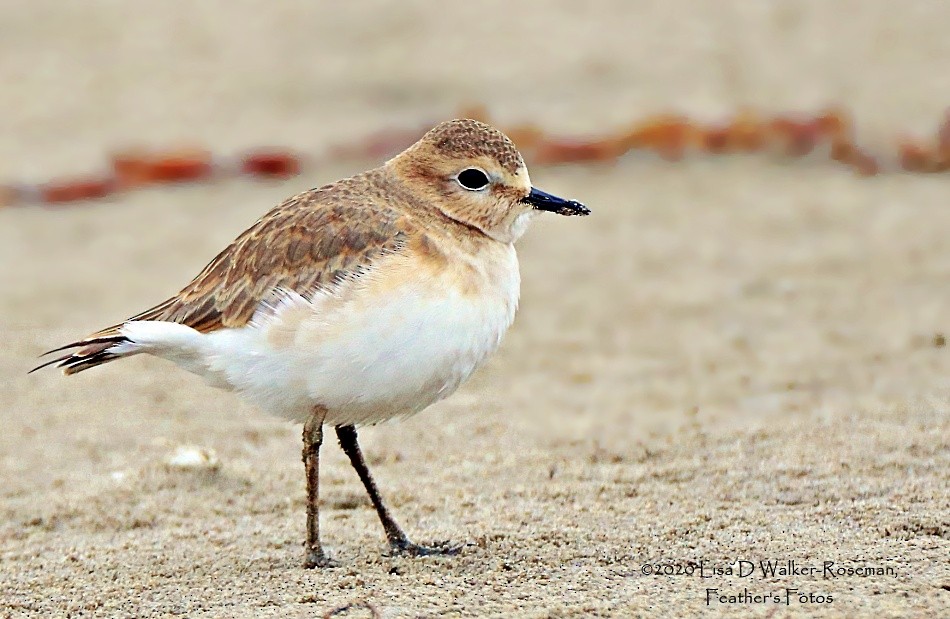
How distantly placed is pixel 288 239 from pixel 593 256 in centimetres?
472

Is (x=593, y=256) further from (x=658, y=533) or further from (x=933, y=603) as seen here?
(x=933, y=603)

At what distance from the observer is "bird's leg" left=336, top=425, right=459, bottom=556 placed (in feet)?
15.5

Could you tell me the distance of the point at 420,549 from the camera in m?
4.73

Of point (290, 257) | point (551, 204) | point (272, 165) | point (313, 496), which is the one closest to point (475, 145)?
point (551, 204)

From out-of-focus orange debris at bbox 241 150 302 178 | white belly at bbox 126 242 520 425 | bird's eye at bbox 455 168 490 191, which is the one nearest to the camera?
white belly at bbox 126 242 520 425

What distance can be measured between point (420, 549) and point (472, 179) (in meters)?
1.41

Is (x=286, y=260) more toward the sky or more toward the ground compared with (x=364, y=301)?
more toward the sky

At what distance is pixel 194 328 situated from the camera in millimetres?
4711

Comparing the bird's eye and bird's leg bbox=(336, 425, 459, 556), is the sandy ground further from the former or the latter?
the bird's eye

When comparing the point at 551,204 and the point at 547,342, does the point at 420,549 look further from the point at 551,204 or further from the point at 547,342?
the point at 547,342

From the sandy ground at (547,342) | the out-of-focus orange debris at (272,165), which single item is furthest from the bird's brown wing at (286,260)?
the out-of-focus orange debris at (272,165)

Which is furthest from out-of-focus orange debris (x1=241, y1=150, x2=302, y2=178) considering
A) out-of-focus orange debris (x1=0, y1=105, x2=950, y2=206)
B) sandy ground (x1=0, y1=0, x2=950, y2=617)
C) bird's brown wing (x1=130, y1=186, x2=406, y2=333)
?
bird's brown wing (x1=130, y1=186, x2=406, y2=333)

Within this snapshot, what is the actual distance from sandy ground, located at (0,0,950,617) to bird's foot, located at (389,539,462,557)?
0.26 ft

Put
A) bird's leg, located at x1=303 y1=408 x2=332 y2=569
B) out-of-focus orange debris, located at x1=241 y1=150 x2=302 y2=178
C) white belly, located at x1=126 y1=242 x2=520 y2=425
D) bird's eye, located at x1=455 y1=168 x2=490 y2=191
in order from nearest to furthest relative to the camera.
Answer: white belly, located at x1=126 y1=242 x2=520 y2=425
bird's leg, located at x1=303 y1=408 x2=332 y2=569
bird's eye, located at x1=455 y1=168 x2=490 y2=191
out-of-focus orange debris, located at x1=241 y1=150 x2=302 y2=178
